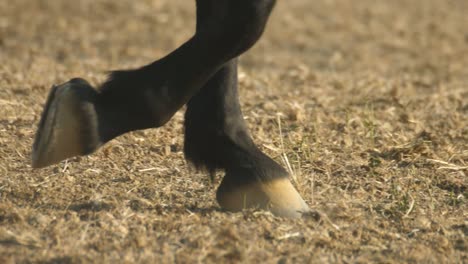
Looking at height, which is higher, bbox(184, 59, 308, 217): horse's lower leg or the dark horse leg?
the dark horse leg

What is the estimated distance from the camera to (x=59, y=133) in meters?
2.56

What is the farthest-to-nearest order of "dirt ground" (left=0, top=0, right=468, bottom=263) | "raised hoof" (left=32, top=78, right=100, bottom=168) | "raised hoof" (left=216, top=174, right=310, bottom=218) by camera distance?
"raised hoof" (left=216, top=174, right=310, bottom=218)
"dirt ground" (left=0, top=0, right=468, bottom=263)
"raised hoof" (left=32, top=78, right=100, bottom=168)

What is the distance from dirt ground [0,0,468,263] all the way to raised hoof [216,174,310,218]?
0.04 m

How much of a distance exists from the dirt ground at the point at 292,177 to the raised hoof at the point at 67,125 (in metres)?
0.29

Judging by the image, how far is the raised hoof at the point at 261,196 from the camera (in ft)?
9.50

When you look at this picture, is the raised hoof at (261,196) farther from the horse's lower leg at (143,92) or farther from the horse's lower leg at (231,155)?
the horse's lower leg at (143,92)

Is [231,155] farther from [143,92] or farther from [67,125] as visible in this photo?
[67,125]

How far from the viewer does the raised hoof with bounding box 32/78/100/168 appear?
8.38 ft

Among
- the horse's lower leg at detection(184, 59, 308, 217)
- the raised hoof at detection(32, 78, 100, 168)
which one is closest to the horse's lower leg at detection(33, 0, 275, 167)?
the raised hoof at detection(32, 78, 100, 168)

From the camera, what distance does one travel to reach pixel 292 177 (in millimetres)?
3203

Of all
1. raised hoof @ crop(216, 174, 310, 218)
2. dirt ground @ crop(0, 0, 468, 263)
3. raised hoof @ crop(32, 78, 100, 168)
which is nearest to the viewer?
raised hoof @ crop(32, 78, 100, 168)

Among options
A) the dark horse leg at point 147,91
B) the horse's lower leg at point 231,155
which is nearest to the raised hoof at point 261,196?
the horse's lower leg at point 231,155

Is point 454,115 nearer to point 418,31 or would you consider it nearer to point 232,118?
point 232,118

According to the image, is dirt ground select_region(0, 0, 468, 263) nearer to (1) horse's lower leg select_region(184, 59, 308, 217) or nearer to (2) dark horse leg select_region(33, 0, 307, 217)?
(1) horse's lower leg select_region(184, 59, 308, 217)
